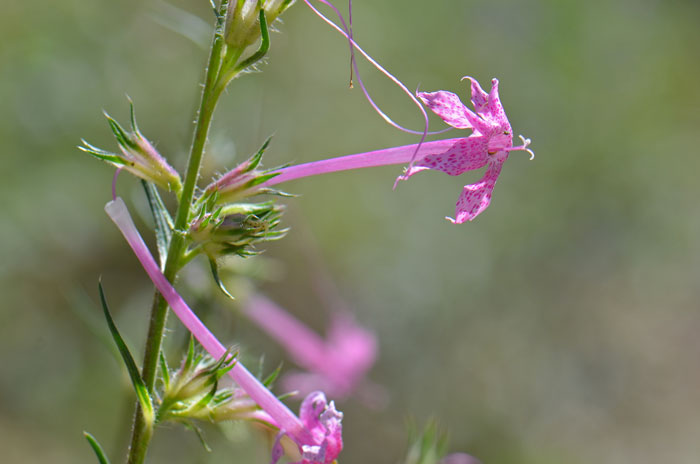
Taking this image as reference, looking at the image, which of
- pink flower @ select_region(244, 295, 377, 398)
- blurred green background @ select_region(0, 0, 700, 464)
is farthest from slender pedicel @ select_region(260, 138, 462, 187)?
blurred green background @ select_region(0, 0, 700, 464)

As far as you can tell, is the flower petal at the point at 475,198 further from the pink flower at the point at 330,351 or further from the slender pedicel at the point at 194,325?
the pink flower at the point at 330,351

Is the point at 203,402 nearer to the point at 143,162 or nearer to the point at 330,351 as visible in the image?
the point at 143,162

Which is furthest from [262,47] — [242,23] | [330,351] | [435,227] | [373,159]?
[435,227]

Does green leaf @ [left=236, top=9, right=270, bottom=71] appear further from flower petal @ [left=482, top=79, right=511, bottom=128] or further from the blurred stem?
flower petal @ [left=482, top=79, right=511, bottom=128]

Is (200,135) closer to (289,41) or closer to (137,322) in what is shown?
(137,322)

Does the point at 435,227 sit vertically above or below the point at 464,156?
below

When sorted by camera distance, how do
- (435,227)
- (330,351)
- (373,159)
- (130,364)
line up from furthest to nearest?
(435,227)
(330,351)
(373,159)
(130,364)
